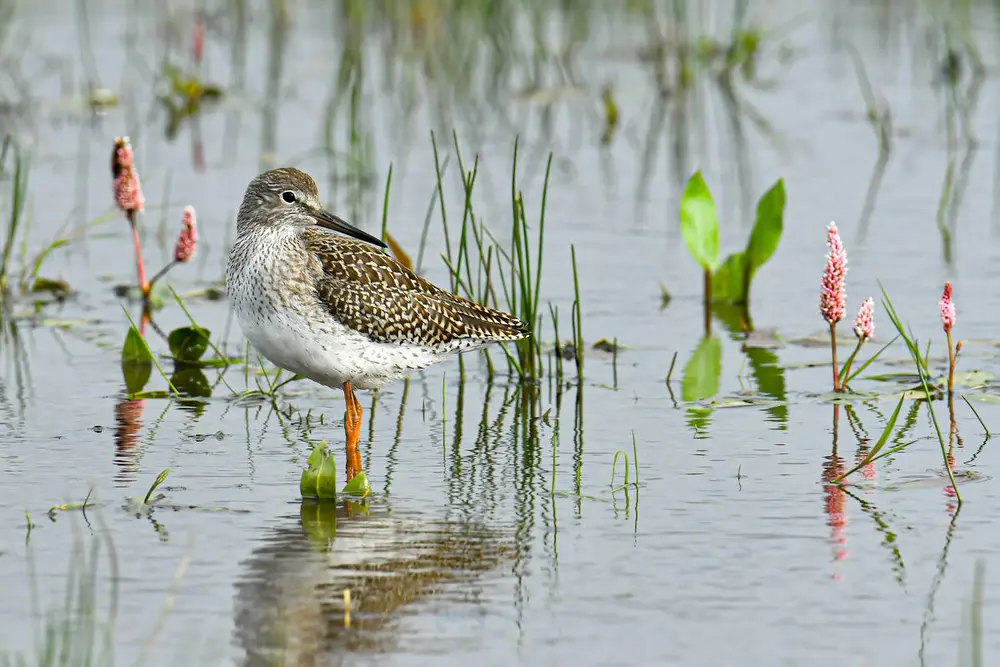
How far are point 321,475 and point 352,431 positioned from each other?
31.3 inches

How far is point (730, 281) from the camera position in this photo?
35.1ft

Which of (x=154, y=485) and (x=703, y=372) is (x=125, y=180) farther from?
(x=154, y=485)

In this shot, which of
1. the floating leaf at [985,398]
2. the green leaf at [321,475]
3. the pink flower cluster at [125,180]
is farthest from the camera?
the pink flower cluster at [125,180]

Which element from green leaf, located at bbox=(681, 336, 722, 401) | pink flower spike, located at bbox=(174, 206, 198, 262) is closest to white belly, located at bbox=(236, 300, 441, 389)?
green leaf, located at bbox=(681, 336, 722, 401)

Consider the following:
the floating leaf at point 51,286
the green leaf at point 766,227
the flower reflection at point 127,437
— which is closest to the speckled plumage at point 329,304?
the flower reflection at point 127,437

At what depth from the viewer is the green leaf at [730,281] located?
10609mm

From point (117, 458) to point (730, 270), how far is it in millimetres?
4556

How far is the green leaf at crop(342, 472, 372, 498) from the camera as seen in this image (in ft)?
22.9

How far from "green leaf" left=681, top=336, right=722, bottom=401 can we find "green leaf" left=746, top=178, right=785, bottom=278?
2.39ft

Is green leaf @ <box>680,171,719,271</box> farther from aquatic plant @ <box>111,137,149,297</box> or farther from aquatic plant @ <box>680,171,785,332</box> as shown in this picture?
aquatic plant @ <box>111,137,149,297</box>

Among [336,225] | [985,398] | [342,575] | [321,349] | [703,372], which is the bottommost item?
[342,575]

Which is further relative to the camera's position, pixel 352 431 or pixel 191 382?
pixel 191 382

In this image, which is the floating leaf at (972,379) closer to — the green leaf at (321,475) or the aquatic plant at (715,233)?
the aquatic plant at (715,233)

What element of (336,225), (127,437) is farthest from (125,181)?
(127,437)
